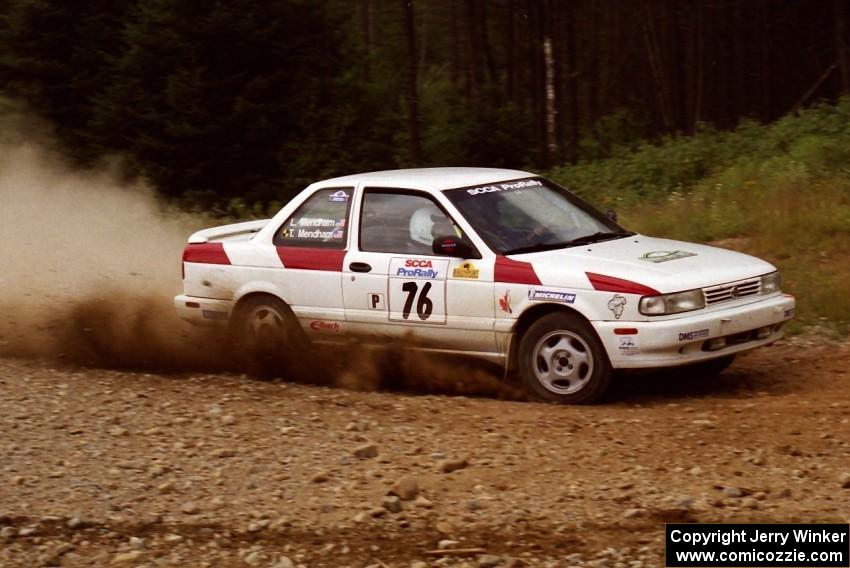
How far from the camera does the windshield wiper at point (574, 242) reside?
8.65 meters

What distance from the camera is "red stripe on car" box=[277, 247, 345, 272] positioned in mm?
9156

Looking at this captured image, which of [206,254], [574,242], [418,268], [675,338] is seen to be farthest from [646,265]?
[206,254]

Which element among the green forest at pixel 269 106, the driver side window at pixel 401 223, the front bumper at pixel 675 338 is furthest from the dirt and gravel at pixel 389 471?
the green forest at pixel 269 106

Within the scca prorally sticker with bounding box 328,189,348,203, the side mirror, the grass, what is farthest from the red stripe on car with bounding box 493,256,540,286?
Result: the grass

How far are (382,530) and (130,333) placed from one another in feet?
15.9

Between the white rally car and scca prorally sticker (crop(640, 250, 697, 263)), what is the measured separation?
0.02m

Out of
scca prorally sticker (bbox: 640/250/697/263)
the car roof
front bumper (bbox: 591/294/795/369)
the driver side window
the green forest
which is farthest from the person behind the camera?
the green forest

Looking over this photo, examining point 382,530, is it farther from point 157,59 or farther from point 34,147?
point 34,147

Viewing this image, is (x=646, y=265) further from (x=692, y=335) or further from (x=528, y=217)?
(x=528, y=217)

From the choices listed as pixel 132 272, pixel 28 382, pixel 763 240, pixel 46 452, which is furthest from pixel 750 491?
pixel 132 272

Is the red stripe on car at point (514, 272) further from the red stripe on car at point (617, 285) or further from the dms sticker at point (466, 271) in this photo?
the red stripe on car at point (617, 285)

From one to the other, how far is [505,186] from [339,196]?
48.2 inches

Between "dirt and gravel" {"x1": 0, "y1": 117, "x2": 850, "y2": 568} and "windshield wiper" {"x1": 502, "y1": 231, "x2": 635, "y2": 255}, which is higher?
"windshield wiper" {"x1": 502, "y1": 231, "x2": 635, "y2": 255}

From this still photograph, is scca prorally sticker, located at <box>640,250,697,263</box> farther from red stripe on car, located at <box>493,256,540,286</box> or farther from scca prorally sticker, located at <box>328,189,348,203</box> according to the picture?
scca prorally sticker, located at <box>328,189,348,203</box>
